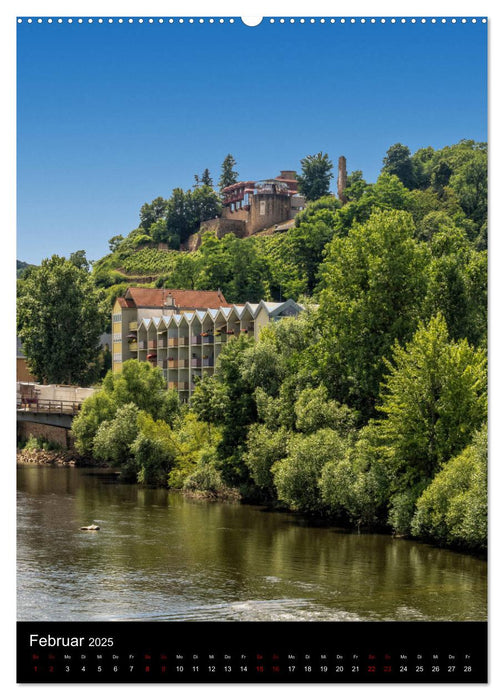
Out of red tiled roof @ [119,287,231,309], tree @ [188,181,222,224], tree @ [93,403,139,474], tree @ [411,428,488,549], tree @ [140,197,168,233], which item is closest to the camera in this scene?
tree @ [411,428,488,549]

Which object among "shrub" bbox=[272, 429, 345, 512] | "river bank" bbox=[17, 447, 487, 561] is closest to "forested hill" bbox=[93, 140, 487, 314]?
"river bank" bbox=[17, 447, 487, 561]

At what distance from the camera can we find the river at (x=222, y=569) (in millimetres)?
15023

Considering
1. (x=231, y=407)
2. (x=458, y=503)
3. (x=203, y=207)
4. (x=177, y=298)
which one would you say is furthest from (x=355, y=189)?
(x=458, y=503)

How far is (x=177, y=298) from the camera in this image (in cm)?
6253

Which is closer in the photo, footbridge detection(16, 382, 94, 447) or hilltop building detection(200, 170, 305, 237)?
footbridge detection(16, 382, 94, 447)

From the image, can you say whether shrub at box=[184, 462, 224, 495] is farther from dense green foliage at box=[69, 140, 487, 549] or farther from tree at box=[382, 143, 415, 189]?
tree at box=[382, 143, 415, 189]

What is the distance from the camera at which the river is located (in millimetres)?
15023

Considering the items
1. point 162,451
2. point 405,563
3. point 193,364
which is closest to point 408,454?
point 405,563

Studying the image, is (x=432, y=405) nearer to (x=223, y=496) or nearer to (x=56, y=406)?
(x=223, y=496)

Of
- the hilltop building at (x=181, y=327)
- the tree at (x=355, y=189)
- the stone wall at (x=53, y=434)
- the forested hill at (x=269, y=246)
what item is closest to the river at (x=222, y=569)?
the hilltop building at (x=181, y=327)

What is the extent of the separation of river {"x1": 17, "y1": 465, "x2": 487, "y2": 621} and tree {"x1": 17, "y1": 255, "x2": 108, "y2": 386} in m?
17.7

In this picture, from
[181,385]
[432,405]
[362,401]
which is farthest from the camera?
[181,385]

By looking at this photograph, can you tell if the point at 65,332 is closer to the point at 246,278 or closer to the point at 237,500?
the point at 246,278

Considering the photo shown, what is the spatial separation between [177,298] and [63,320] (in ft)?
33.5
